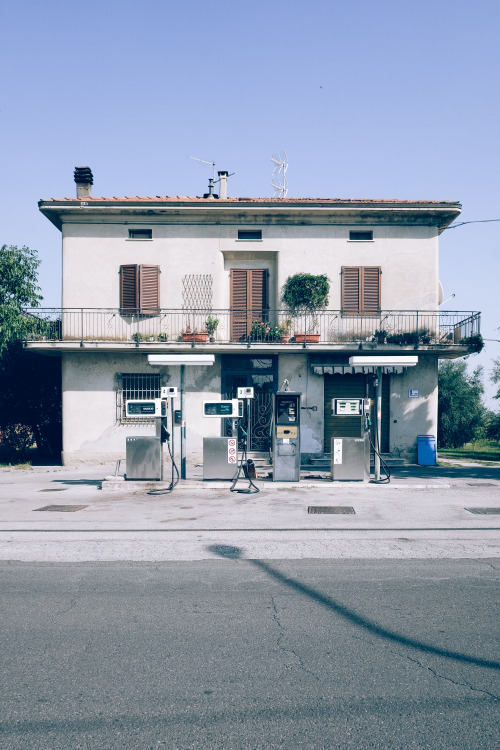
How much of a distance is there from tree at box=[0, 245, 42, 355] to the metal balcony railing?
364 mm

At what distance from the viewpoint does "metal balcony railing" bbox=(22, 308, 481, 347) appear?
18.6 meters

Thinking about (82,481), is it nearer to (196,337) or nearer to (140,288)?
(196,337)

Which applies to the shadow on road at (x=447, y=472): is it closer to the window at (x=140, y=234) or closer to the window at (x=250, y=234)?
the window at (x=250, y=234)

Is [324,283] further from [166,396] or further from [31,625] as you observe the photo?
[31,625]

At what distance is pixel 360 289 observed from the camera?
19.0 metres

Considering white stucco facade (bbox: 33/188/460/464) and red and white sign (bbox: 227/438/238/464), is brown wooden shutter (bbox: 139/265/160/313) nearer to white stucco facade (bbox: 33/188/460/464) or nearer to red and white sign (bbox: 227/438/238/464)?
white stucco facade (bbox: 33/188/460/464)

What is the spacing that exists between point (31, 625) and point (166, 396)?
8.24 meters

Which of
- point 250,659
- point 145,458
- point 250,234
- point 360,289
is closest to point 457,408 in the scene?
point 360,289

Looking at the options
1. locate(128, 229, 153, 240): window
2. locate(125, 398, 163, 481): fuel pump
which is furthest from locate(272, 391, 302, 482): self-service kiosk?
locate(128, 229, 153, 240): window

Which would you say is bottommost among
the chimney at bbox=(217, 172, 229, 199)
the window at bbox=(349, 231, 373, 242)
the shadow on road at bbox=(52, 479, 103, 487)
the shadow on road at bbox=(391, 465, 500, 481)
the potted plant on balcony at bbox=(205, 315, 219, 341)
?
the shadow on road at bbox=(52, 479, 103, 487)

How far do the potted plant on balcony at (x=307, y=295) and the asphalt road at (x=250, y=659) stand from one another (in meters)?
12.9

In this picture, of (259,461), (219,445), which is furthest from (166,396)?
(259,461)

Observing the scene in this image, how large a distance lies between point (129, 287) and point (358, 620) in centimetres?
1539

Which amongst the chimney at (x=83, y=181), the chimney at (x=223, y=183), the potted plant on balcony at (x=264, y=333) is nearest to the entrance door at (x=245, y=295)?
the potted plant on balcony at (x=264, y=333)
